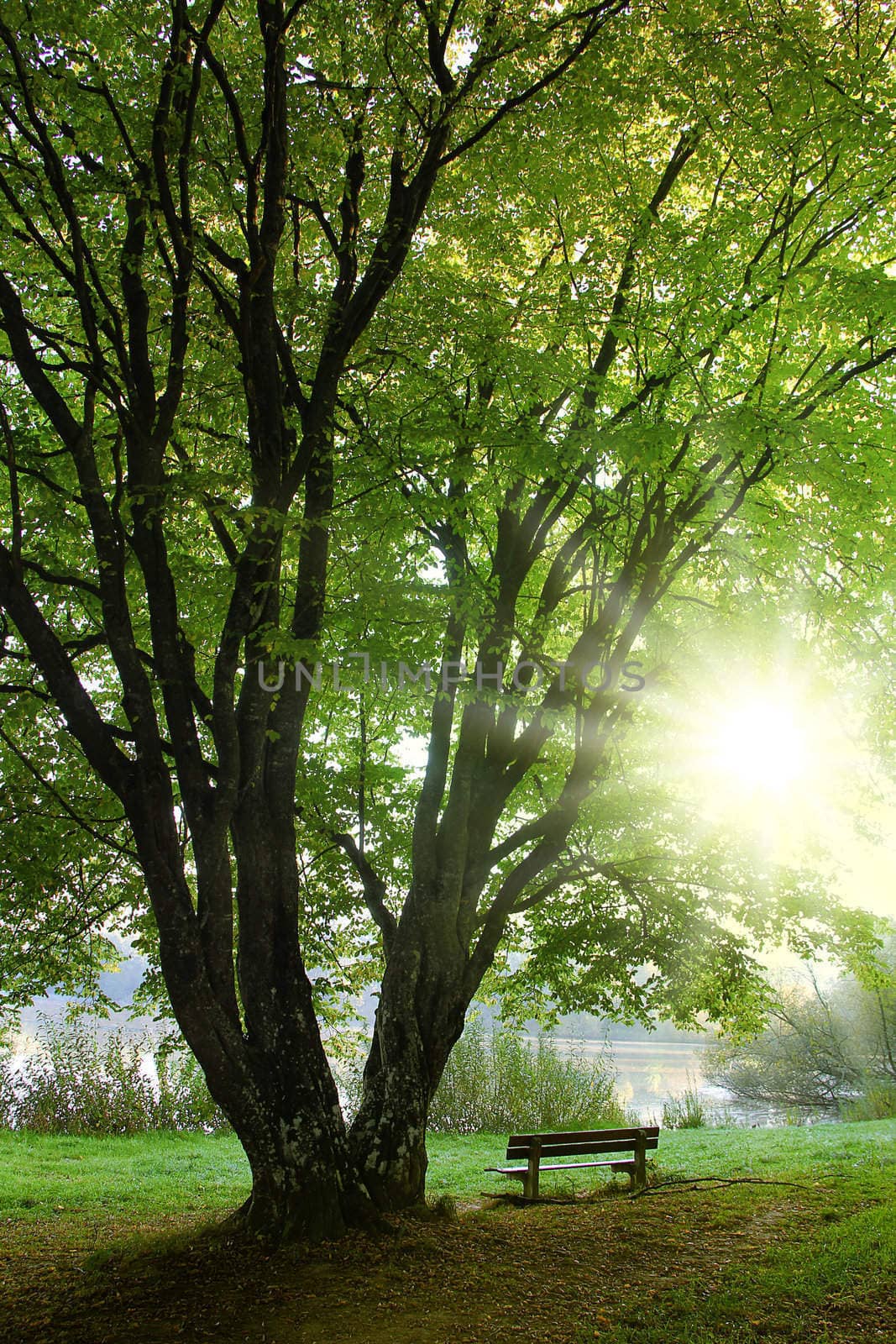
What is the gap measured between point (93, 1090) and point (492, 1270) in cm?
937

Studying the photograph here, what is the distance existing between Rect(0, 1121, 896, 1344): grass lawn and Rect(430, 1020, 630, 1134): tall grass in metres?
4.95

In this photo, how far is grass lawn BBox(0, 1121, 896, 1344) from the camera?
448 cm

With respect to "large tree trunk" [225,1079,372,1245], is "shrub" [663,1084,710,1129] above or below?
below

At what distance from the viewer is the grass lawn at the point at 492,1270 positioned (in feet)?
14.7

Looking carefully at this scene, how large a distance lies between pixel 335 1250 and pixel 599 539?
580cm

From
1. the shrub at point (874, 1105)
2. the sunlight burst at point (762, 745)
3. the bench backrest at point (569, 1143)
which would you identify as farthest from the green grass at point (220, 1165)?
the sunlight burst at point (762, 745)

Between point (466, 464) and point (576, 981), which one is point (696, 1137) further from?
point (466, 464)

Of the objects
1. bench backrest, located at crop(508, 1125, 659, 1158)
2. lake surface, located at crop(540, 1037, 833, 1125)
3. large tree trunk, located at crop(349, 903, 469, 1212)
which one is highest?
large tree trunk, located at crop(349, 903, 469, 1212)

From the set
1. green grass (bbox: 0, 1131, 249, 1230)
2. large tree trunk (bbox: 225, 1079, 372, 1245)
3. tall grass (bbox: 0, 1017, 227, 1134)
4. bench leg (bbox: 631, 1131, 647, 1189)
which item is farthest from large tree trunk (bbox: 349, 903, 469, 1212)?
tall grass (bbox: 0, 1017, 227, 1134)

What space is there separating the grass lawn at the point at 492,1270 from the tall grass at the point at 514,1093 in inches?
195

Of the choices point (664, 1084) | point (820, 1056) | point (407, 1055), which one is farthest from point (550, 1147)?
point (664, 1084)

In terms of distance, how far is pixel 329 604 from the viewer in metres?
7.29

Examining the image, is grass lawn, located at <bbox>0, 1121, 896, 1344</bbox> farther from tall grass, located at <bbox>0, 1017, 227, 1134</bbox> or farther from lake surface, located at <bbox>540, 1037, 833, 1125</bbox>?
lake surface, located at <bbox>540, 1037, 833, 1125</bbox>

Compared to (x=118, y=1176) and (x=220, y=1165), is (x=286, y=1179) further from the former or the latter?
(x=220, y=1165)
